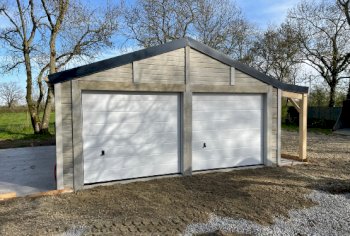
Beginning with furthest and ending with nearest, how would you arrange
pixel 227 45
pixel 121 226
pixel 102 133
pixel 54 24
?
pixel 227 45, pixel 54 24, pixel 102 133, pixel 121 226

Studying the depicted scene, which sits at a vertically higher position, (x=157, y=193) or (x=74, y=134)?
(x=74, y=134)

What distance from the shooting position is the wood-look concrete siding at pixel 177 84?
519 cm

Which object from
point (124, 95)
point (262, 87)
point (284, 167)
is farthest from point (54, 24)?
point (284, 167)

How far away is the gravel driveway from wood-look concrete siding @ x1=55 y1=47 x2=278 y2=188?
0.86 metres

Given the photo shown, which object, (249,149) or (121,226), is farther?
(249,149)

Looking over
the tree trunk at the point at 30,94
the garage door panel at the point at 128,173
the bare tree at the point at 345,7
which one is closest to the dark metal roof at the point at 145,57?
the garage door panel at the point at 128,173

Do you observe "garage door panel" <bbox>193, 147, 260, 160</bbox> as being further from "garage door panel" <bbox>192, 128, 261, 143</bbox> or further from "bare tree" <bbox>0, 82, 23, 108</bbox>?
"bare tree" <bbox>0, 82, 23, 108</bbox>

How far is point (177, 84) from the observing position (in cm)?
605

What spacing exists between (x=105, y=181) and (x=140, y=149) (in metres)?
0.96

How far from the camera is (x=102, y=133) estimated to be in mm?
5555

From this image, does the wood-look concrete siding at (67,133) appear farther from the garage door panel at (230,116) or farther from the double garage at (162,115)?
the garage door panel at (230,116)

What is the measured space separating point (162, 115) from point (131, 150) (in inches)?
39.9

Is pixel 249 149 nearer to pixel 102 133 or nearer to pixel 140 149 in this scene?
pixel 140 149

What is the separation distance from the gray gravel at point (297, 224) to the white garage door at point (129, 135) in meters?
2.36
